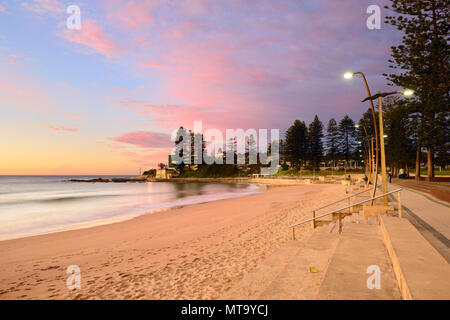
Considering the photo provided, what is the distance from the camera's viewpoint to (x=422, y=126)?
102 feet

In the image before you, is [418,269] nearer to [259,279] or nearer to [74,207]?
[259,279]

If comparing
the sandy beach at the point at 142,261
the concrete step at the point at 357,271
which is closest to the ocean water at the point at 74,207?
the sandy beach at the point at 142,261

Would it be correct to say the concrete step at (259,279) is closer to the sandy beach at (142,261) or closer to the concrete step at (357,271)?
the sandy beach at (142,261)

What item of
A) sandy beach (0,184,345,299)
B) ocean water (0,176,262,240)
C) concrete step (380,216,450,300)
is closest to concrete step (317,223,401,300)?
concrete step (380,216,450,300)

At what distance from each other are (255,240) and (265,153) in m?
118

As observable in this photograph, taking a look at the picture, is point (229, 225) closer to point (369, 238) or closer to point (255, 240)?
point (255, 240)

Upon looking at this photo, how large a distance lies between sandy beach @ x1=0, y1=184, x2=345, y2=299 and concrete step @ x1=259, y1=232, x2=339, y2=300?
1446mm

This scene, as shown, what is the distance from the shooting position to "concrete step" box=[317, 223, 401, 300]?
165 inches

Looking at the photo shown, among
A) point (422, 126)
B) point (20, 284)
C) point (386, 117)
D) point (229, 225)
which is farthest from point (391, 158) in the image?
point (20, 284)

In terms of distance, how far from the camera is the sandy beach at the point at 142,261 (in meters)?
6.37

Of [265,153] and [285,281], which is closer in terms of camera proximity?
[285,281]

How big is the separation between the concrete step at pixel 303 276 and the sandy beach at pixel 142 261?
145 cm

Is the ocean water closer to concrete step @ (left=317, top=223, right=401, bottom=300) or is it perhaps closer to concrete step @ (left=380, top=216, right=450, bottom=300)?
concrete step @ (left=317, top=223, right=401, bottom=300)

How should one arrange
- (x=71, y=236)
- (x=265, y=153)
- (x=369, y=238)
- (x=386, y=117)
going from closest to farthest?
(x=369, y=238) < (x=71, y=236) < (x=386, y=117) < (x=265, y=153)
